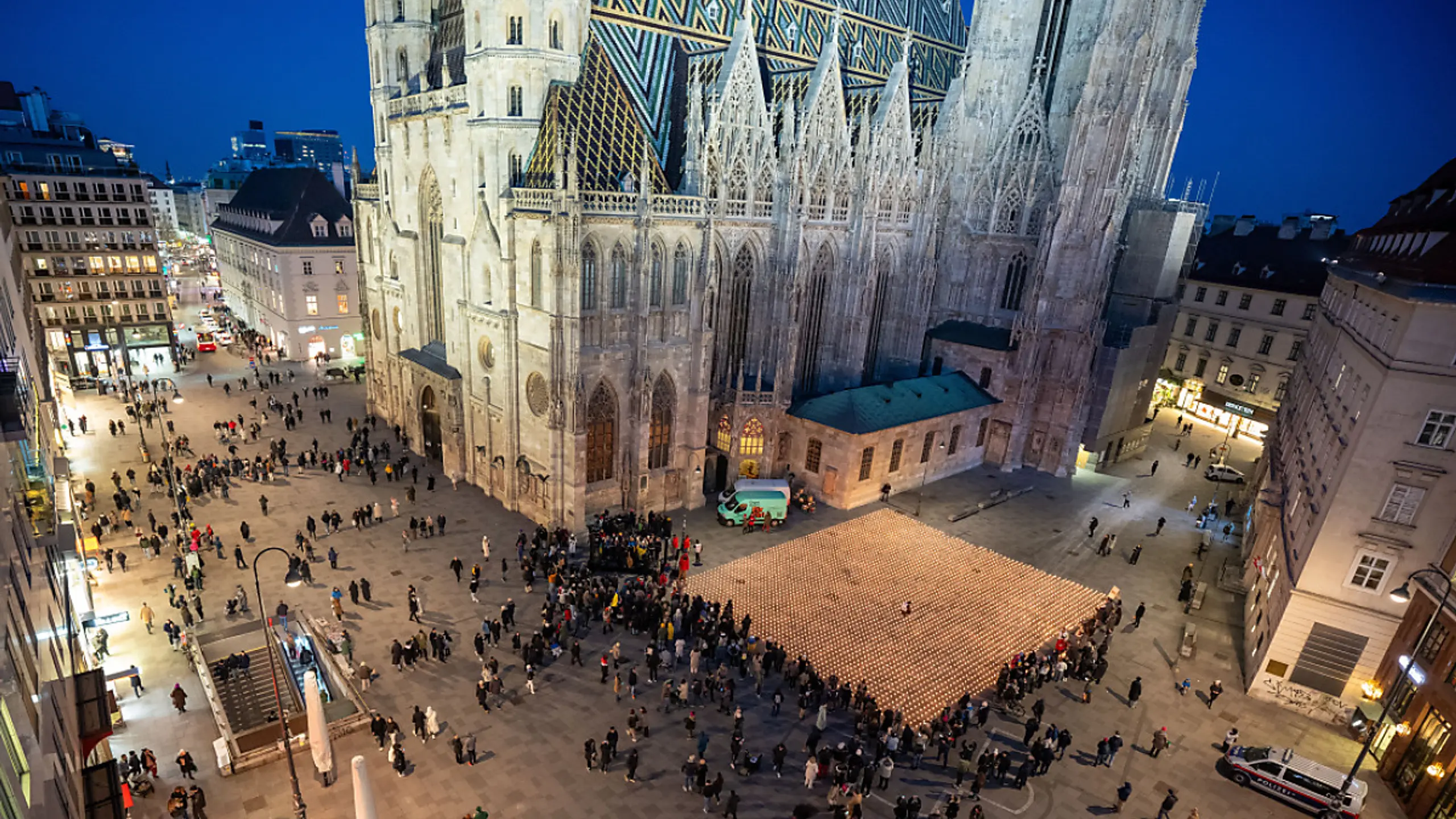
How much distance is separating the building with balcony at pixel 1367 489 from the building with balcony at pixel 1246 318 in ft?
81.4

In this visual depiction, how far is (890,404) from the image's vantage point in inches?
1598

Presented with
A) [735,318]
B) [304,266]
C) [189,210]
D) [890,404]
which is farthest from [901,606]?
[189,210]

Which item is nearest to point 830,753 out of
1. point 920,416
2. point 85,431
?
point 920,416

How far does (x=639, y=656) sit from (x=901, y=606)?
37.9ft

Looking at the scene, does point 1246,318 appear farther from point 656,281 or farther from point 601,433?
point 601,433

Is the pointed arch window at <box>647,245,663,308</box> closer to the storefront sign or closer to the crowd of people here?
the crowd of people

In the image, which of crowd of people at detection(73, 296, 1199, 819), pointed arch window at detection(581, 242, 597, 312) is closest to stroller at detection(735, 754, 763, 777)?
crowd of people at detection(73, 296, 1199, 819)

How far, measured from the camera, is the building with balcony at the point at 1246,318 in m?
51.5

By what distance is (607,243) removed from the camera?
31641 mm

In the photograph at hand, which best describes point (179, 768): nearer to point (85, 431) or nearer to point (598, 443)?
point (598, 443)

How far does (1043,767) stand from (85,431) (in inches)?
2123

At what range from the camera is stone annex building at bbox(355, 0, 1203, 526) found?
3203 cm

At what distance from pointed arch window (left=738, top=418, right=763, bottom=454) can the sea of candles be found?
6626mm

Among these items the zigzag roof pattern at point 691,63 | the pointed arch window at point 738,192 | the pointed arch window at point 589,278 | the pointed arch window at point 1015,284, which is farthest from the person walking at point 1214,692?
the pointed arch window at point 738,192
